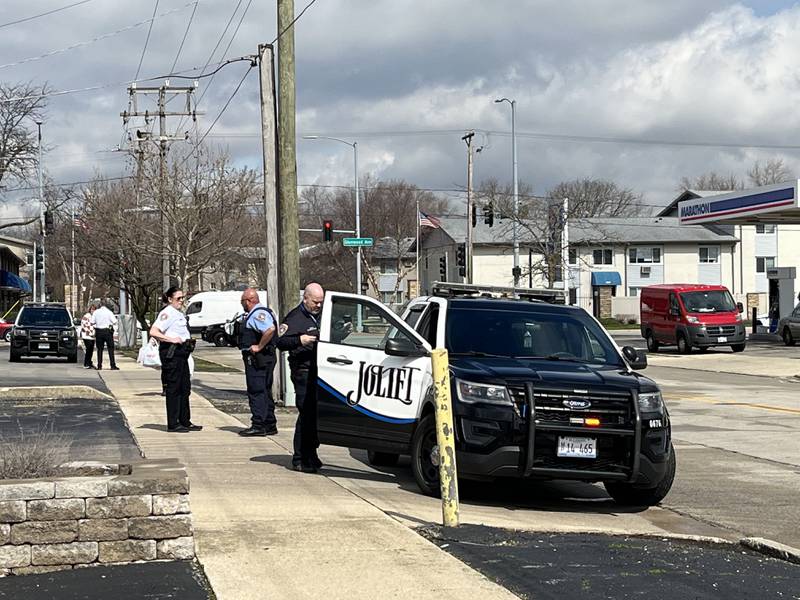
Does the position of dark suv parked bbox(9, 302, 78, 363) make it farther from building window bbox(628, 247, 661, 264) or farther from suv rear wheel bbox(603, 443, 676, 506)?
building window bbox(628, 247, 661, 264)

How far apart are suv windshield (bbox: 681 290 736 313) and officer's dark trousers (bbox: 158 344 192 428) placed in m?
26.8

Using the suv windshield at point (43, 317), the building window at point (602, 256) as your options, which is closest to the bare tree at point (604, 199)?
the building window at point (602, 256)

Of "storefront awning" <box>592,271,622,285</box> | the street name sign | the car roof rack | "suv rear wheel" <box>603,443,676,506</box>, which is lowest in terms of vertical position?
"suv rear wheel" <box>603,443,676,506</box>

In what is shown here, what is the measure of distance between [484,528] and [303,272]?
86.2m

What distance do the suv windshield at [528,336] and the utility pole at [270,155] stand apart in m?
8.66

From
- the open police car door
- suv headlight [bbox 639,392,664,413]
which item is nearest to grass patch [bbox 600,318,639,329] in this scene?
the open police car door

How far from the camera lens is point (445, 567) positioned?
6637 mm

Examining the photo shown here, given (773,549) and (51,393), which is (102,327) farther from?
(773,549)

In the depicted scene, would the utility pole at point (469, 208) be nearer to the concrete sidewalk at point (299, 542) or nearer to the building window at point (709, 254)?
the building window at point (709, 254)

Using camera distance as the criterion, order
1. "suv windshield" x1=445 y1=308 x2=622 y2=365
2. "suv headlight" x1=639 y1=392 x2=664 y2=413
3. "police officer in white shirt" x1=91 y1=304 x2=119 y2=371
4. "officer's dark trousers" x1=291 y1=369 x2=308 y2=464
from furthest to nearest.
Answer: "police officer in white shirt" x1=91 y1=304 x2=119 y2=371 → "officer's dark trousers" x1=291 y1=369 x2=308 y2=464 → "suv windshield" x1=445 y1=308 x2=622 y2=365 → "suv headlight" x1=639 y1=392 x2=664 y2=413

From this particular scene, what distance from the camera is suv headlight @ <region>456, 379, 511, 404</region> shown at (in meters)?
9.40

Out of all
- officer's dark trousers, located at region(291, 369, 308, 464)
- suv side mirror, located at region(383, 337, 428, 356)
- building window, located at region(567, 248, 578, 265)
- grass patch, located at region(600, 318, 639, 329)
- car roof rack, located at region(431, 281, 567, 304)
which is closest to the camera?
suv side mirror, located at region(383, 337, 428, 356)

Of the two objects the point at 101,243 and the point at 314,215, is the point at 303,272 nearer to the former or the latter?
the point at 314,215

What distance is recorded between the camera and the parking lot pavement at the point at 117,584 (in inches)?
234
